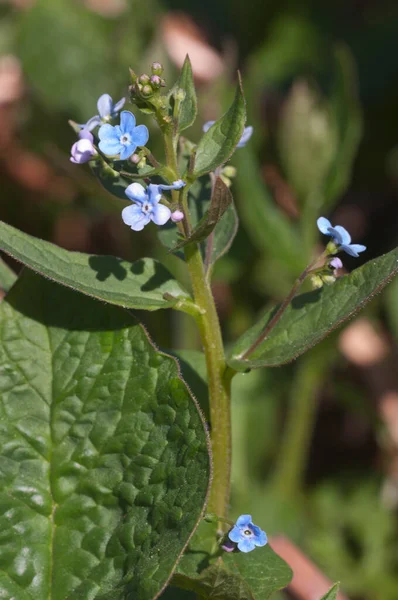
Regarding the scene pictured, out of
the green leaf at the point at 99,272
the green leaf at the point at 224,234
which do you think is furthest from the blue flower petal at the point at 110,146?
the green leaf at the point at 224,234

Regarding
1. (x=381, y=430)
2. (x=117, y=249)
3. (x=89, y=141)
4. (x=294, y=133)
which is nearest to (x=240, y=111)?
(x=89, y=141)

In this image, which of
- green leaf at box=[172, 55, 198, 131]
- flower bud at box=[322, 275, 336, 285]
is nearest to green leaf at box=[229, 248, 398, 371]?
flower bud at box=[322, 275, 336, 285]

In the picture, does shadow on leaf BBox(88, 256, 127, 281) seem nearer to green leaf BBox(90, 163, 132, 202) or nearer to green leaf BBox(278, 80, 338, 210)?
green leaf BBox(90, 163, 132, 202)

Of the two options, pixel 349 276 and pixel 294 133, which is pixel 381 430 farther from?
pixel 349 276

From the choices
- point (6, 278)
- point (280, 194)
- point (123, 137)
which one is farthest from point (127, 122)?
point (280, 194)

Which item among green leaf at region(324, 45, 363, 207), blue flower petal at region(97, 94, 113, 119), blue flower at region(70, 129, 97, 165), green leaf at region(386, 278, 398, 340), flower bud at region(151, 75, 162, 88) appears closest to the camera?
flower bud at region(151, 75, 162, 88)

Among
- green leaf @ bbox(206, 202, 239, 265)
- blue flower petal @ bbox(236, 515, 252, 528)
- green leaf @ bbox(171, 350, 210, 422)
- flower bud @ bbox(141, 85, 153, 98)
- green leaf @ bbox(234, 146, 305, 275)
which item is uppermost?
flower bud @ bbox(141, 85, 153, 98)
